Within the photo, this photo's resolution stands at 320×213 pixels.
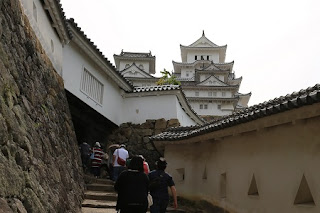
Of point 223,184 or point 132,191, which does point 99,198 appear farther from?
point 132,191

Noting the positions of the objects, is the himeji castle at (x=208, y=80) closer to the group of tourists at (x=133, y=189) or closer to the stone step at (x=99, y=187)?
the stone step at (x=99, y=187)

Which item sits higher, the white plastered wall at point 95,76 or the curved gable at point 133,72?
the curved gable at point 133,72

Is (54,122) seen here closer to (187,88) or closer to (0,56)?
(0,56)

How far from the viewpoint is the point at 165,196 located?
6453 mm

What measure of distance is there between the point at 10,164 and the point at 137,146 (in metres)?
11.8

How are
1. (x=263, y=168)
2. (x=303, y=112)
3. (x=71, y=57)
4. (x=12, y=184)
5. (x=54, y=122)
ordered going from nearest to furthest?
1. (x=12, y=184)
2. (x=303, y=112)
3. (x=263, y=168)
4. (x=54, y=122)
5. (x=71, y=57)

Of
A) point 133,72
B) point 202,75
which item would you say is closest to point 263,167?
point 133,72

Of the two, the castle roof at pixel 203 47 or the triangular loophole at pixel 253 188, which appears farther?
the castle roof at pixel 203 47

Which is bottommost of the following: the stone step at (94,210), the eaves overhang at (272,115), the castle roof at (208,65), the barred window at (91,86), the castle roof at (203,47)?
the stone step at (94,210)

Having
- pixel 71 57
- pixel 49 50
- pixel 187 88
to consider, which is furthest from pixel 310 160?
pixel 187 88

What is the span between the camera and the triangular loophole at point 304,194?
18.3ft

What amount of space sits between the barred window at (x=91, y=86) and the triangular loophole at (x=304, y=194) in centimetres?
809

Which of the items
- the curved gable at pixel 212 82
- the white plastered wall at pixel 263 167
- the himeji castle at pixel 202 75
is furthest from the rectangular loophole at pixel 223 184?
the curved gable at pixel 212 82

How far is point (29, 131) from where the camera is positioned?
519 cm
